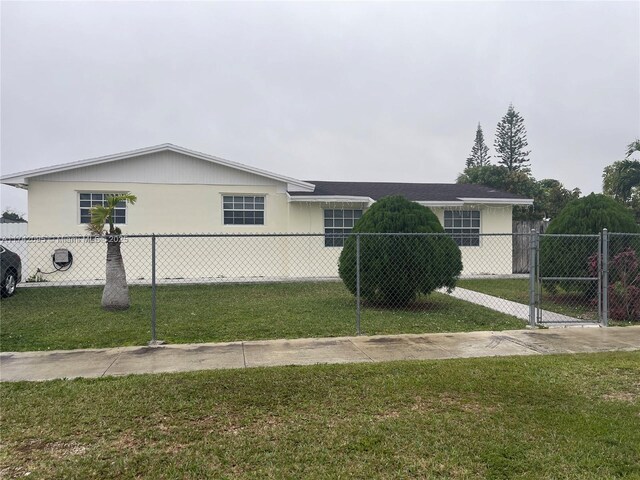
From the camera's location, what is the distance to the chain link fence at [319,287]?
25.9ft

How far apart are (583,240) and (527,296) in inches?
81.8

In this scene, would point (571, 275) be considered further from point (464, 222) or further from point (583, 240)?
point (464, 222)

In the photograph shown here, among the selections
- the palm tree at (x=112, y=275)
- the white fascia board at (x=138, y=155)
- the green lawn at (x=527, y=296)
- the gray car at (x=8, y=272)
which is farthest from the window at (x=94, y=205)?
the green lawn at (x=527, y=296)

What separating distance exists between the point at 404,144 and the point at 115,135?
58.7 feet

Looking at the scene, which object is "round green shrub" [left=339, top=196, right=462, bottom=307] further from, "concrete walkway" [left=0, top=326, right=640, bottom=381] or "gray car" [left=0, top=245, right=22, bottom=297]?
"gray car" [left=0, top=245, right=22, bottom=297]

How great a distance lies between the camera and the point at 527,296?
1141cm

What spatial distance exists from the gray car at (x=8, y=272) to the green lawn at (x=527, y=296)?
11.7m

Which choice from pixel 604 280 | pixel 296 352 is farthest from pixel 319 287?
pixel 604 280

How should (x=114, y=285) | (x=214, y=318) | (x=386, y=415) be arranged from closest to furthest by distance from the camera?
(x=386, y=415), (x=214, y=318), (x=114, y=285)

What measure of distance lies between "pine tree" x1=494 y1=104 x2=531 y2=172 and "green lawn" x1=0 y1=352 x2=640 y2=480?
4963 centimetres

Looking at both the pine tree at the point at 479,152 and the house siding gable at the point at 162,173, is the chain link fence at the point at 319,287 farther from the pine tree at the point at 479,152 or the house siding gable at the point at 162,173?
the pine tree at the point at 479,152

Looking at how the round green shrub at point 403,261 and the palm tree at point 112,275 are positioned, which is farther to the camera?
the palm tree at point 112,275

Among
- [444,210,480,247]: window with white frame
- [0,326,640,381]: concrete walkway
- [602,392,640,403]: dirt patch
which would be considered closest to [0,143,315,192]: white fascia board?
[444,210,480,247]: window with white frame

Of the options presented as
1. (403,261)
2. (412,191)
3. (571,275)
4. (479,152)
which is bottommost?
(571,275)
